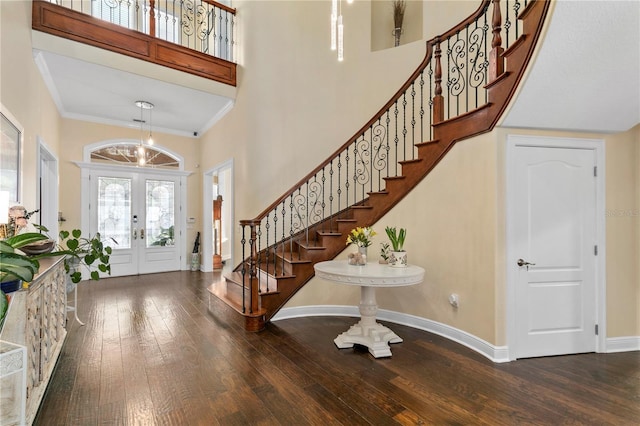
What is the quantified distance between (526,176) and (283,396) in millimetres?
2751

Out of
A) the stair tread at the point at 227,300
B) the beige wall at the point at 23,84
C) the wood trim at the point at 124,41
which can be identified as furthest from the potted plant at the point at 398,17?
the beige wall at the point at 23,84

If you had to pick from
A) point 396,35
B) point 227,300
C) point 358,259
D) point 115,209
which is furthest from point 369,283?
point 115,209

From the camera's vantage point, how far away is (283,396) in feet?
6.86

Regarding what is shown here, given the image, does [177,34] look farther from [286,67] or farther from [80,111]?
[286,67]

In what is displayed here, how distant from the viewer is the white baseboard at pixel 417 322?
8.52ft

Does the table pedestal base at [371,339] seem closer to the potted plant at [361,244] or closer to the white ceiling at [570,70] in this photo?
the potted plant at [361,244]

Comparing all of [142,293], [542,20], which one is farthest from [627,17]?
[142,293]

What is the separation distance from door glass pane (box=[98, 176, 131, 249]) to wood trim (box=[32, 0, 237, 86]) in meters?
2.86

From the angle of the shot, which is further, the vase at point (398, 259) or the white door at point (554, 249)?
the vase at point (398, 259)

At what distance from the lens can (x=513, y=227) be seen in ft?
8.67

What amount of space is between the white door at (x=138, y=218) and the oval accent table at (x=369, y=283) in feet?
16.4

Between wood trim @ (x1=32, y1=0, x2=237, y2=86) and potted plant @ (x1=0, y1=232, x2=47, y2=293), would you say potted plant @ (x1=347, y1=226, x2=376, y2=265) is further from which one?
wood trim @ (x1=32, y1=0, x2=237, y2=86)

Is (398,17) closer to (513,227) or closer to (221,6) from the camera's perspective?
(221,6)

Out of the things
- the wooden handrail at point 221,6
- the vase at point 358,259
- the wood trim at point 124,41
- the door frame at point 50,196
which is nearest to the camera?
the vase at point 358,259
